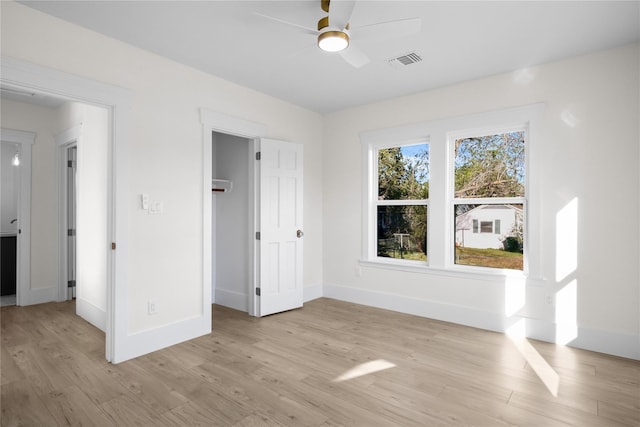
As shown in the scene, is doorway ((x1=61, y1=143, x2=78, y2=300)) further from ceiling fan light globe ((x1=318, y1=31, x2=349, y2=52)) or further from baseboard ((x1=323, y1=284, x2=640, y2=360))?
ceiling fan light globe ((x1=318, y1=31, x2=349, y2=52))

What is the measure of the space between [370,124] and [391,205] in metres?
1.12

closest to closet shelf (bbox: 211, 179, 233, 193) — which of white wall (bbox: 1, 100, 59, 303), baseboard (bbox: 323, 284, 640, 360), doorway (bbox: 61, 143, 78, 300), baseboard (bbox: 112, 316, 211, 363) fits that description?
baseboard (bbox: 112, 316, 211, 363)

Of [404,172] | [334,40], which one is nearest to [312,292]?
[404,172]

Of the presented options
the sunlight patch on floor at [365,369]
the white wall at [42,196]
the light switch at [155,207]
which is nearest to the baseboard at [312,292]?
the sunlight patch on floor at [365,369]

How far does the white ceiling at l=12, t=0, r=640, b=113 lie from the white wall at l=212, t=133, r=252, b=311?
3.67 feet

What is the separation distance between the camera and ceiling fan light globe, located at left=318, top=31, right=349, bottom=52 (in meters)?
2.34

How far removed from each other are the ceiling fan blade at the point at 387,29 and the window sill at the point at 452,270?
8.65 feet

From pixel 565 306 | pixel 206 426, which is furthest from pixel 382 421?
pixel 565 306

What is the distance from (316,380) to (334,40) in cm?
244

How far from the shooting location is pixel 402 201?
14.9 ft

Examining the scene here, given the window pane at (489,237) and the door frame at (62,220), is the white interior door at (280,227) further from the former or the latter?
the door frame at (62,220)

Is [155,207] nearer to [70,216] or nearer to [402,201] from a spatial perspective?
[70,216]

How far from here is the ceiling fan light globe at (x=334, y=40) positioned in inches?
92.3

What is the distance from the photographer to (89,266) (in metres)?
4.12
